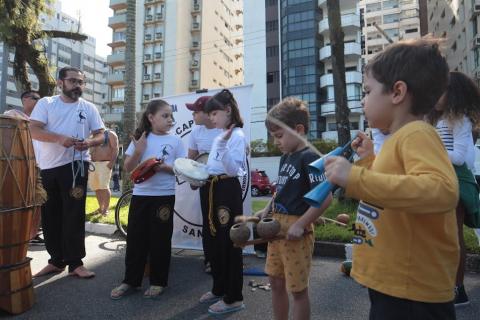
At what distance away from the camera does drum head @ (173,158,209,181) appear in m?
3.27

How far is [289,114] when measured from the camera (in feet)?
8.61

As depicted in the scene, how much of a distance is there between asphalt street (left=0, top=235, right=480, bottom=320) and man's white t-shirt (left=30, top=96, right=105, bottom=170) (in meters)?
1.20

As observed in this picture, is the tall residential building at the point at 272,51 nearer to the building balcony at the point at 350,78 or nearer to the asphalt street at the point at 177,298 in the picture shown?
the building balcony at the point at 350,78

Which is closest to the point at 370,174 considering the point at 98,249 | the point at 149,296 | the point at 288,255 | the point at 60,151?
the point at 288,255

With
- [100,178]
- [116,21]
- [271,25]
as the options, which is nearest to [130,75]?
[100,178]

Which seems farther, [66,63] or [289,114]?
[66,63]

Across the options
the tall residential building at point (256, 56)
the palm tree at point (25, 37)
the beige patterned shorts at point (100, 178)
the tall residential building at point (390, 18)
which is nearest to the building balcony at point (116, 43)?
the tall residential building at point (256, 56)

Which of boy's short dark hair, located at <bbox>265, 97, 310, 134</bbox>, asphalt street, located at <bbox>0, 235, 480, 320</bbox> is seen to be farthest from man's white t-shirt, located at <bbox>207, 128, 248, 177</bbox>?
asphalt street, located at <bbox>0, 235, 480, 320</bbox>

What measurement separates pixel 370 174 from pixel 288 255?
1200mm

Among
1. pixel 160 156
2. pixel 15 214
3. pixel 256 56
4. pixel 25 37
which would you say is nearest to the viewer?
pixel 15 214

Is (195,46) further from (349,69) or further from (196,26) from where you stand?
(349,69)

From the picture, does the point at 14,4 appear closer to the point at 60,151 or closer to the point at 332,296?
the point at 60,151

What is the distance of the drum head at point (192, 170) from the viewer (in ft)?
10.7

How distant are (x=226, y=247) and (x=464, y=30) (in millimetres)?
30520
